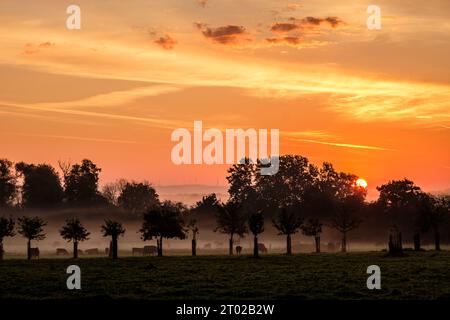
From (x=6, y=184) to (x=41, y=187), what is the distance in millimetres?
11043

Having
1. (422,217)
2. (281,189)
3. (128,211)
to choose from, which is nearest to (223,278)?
(422,217)

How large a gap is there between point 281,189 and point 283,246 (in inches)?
980

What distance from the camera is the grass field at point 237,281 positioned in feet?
143

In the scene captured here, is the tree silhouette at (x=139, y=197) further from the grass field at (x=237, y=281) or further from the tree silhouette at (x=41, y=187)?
the grass field at (x=237, y=281)

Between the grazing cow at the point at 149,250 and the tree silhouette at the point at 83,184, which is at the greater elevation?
the tree silhouette at the point at 83,184

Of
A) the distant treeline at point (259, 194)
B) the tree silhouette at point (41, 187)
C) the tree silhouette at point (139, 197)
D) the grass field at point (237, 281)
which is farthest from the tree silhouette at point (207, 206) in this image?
the grass field at point (237, 281)

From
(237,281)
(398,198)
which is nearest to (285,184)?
(398,198)

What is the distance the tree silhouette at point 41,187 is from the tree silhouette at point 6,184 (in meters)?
3.98

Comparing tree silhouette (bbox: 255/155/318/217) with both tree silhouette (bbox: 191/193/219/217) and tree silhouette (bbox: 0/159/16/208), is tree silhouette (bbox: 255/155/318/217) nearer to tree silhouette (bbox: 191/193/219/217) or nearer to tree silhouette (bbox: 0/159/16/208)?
tree silhouette (bbox: 191/193/219/217)

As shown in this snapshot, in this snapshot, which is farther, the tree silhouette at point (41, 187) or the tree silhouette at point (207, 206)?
the tree silhouette at point (41, 187)

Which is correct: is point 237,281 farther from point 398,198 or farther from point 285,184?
point 285,184

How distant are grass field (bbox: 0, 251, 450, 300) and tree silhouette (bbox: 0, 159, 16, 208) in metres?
126
